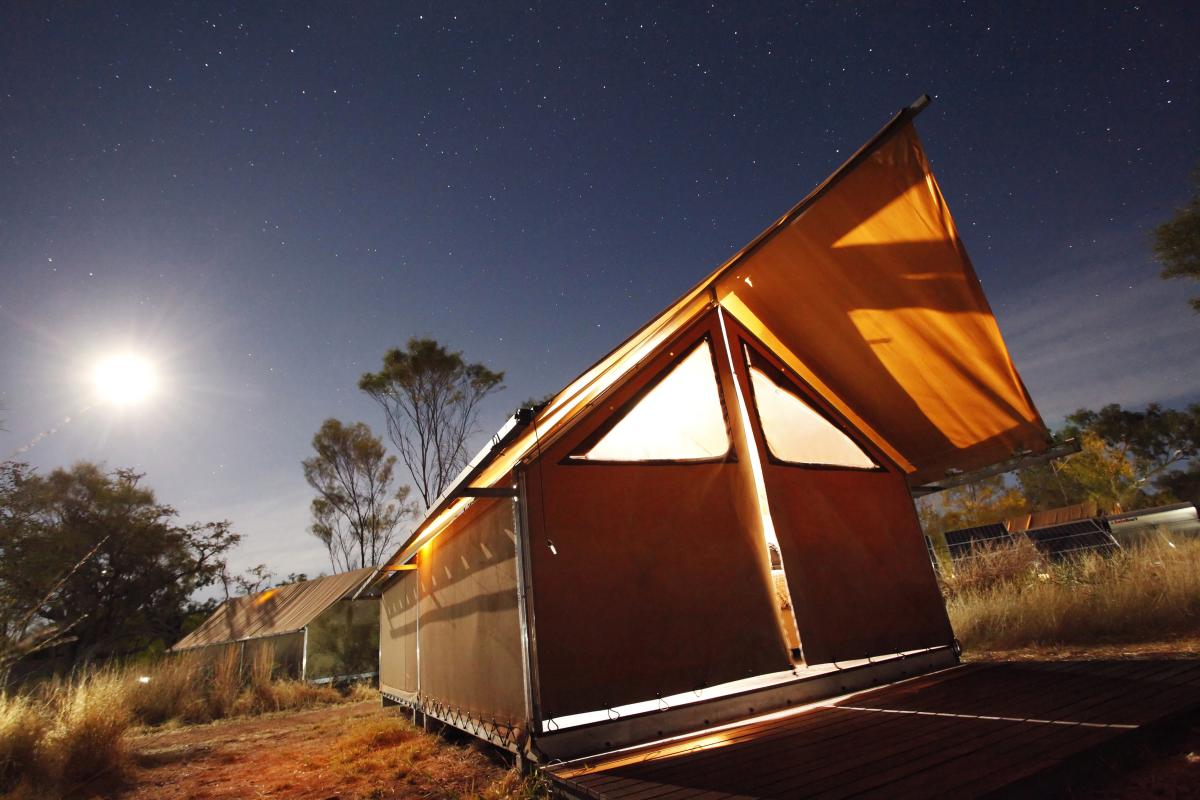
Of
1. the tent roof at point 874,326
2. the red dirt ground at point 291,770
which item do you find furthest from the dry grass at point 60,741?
the tent roof at point 874,326

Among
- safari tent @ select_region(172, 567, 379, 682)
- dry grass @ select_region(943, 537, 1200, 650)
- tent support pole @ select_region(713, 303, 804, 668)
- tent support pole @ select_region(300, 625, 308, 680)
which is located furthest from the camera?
safari tent @ select_region(172, 567, 379, 682)

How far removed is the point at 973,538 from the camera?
10.3 meters

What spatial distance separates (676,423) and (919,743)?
265 cm

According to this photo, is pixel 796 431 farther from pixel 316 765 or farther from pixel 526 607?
pixel 316 765

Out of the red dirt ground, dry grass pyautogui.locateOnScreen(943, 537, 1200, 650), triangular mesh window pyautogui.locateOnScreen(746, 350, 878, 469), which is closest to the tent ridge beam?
triangular mesh window pyautogui.locateOnScreen(746, 350, 878, 469)

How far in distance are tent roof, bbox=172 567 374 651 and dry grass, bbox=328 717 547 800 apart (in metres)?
7.74

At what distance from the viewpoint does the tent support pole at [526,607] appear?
3.55 metres

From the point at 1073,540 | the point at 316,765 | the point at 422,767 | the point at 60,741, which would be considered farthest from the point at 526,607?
the point at 1073,540

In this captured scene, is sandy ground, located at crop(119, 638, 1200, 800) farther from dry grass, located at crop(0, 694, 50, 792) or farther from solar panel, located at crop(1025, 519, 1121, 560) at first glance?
solar panel, located at crop(1025, 519, 1121, 560)

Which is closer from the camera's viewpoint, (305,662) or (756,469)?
(756,469)

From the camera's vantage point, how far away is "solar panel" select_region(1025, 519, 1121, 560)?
858 cm

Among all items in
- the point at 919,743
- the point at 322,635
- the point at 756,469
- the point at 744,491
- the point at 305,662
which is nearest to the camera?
the point at 919,743

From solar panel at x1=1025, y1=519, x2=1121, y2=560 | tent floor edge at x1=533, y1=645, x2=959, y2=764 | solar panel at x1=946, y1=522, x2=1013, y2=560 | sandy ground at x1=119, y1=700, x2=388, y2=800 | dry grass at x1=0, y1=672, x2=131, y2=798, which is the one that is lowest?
sandy ground at x1=119, y1=700, x2=388, y2=800

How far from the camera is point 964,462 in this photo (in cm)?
575
